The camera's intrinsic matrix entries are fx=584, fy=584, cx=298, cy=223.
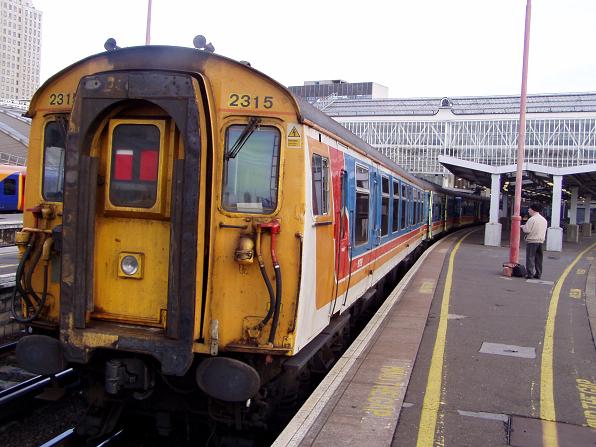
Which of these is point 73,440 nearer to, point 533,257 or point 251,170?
point 251,170

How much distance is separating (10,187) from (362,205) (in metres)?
27.1

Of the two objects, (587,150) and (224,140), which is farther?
(587,150)

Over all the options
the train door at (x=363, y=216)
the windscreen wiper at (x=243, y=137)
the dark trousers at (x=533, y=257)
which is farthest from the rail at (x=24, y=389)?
the dark trousers at (x=533, y=257)

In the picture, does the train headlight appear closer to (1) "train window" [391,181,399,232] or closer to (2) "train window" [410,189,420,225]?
(1) "train window" [391,181,399,232]

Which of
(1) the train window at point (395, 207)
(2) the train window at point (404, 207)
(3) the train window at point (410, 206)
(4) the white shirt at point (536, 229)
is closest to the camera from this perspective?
(1) the train window at point (395, 207)

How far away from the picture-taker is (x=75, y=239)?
14.9 ft

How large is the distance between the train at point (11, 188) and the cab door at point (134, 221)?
27.4m

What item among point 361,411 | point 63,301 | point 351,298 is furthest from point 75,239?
point 351,298

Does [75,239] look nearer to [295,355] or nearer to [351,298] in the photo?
[295,355]

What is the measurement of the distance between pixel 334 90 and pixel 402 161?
39.6 m

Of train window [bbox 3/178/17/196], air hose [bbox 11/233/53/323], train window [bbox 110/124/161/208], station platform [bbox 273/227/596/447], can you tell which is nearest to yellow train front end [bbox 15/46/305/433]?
train window [bbox 110/124/161/208]

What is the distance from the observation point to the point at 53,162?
5.20 meters

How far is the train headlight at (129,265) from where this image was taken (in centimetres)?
471

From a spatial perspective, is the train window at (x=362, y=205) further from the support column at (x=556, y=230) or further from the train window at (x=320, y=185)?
the support column at (x=556, y=230)
